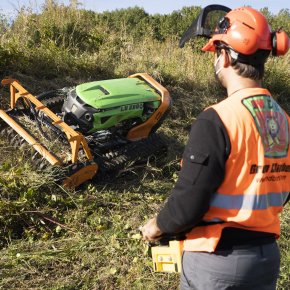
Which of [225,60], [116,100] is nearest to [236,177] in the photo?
[225,60]

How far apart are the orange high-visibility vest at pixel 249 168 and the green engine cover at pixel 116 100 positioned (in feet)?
8.87

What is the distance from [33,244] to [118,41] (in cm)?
574

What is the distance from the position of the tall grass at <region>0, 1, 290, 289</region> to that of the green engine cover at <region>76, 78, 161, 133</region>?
2.02 ft

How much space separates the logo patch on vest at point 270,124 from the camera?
1.78 m

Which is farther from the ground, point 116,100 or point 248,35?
point 248,35

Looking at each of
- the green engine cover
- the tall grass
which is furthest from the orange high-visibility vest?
the green engine cover

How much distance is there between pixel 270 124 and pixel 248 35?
383 mm

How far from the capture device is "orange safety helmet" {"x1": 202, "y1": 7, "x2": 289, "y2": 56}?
72.6 inches

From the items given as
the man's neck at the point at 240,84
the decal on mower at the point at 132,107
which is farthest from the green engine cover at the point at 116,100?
the man's neck at the point at 240,84

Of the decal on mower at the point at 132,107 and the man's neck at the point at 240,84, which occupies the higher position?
the man's neck at the point at 240,84

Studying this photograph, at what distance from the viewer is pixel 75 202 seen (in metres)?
4.07

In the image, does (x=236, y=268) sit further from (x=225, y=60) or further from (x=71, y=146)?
(x=71, y=146)

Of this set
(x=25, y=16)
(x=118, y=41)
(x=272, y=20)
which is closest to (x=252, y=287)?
(x=25, y=16)

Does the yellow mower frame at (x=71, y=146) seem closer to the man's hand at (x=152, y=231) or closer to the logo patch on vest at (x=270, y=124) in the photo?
the man's hand at (x=152, y=231)
